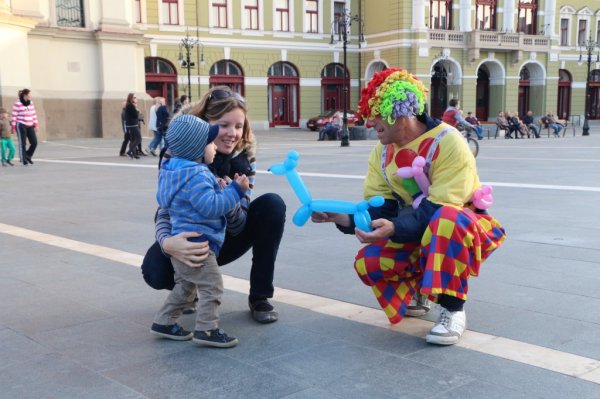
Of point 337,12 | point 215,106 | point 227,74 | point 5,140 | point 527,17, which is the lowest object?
point 5,140

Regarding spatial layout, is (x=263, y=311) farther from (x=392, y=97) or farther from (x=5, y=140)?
(x=5, y=140)

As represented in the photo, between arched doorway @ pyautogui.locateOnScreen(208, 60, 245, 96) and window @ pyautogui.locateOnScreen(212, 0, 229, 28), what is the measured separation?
6.86 feet

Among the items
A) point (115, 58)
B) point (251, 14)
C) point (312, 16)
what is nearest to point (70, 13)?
point (115, 58)

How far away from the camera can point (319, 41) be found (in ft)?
133

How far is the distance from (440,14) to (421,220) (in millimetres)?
39555

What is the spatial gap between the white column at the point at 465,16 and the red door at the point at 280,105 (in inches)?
456

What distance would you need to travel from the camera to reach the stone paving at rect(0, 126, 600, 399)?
109 inches

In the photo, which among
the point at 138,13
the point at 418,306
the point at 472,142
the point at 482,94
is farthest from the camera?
the point at 482,94

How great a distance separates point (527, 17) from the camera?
142 ft

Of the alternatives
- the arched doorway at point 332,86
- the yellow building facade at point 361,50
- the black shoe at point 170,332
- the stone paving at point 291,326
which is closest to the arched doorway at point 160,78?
the yellow building facade at point 361,50

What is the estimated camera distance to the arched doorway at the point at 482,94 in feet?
143

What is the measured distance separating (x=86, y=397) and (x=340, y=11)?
133 feet

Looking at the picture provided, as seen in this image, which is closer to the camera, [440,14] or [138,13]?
[138,13]

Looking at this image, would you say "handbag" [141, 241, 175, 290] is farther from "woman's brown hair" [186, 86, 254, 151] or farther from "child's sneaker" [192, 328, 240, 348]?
"woman's brown hair" [186, 86, 254, 151]
